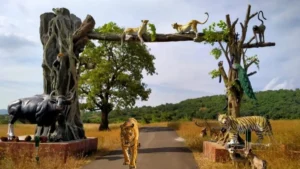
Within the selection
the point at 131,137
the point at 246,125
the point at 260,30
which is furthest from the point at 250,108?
the point at 131,137

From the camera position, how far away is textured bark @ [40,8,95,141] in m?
14.0

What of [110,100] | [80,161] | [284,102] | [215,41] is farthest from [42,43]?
[284,102]

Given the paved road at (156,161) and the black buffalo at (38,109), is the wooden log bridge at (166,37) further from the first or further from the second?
the paved road at (156,161)

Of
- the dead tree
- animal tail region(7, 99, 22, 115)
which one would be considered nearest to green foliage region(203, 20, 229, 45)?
the dead tree

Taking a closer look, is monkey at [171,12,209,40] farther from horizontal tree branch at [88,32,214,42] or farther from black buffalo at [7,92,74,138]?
black buffalo at [7,92,74,138]

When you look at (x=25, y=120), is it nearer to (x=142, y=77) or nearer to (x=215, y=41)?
(x=215, y=41)

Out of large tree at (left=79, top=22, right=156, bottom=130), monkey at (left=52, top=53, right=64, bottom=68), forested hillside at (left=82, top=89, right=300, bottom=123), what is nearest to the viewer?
monkey at (left=52, top=53, right=64, bottom=68)

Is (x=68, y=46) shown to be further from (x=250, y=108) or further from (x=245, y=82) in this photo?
(x=250, y=108)

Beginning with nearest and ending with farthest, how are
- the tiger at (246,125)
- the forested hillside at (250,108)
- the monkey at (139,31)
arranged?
the tiger at (246,125)
the monkey at (139,31)
the forested hillside at (250,108)

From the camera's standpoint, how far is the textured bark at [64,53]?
14039 mm

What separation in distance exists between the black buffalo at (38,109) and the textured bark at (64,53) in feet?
4.08

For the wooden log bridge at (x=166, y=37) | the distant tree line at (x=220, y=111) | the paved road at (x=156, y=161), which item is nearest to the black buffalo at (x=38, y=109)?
the paved road at (x=156, y=161)

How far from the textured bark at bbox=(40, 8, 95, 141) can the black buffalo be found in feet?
4.08

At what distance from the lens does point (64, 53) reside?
46.4 feet
